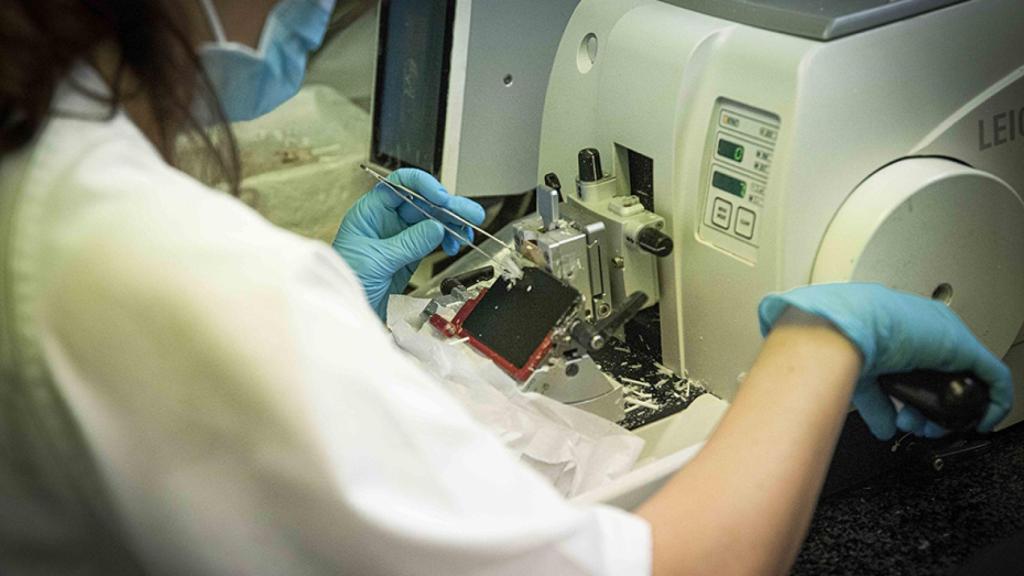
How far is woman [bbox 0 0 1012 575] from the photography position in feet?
2.11

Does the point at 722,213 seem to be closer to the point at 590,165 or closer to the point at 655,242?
the point at 655,242

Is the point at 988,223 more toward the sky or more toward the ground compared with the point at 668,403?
more toward the sky

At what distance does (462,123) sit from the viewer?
1.73 metres

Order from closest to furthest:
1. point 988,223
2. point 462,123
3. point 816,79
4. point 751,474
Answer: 1. point 751,474
2. point 816,79
3. point 988,223
4. point 462,123

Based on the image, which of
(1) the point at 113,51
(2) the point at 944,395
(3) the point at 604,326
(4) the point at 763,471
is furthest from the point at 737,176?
(1) the point at 113,51

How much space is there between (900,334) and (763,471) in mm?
264

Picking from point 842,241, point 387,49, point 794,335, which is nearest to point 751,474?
point 794,335

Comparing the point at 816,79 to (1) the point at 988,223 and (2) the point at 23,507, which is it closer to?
(1) the point at 988,223

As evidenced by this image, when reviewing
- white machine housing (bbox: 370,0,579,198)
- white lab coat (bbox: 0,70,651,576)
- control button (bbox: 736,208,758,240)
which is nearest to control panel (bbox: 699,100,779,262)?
control button (bbox: 736,208,758,240)

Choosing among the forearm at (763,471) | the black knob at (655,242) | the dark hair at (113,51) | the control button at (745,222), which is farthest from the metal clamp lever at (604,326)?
the dark hair at (113,51)

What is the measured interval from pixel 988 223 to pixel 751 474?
2.11 feet

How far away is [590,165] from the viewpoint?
142cm

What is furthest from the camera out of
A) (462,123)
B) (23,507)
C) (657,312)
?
(462,123)

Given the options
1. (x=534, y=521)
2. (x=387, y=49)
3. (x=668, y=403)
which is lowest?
(x=668, y=403)
